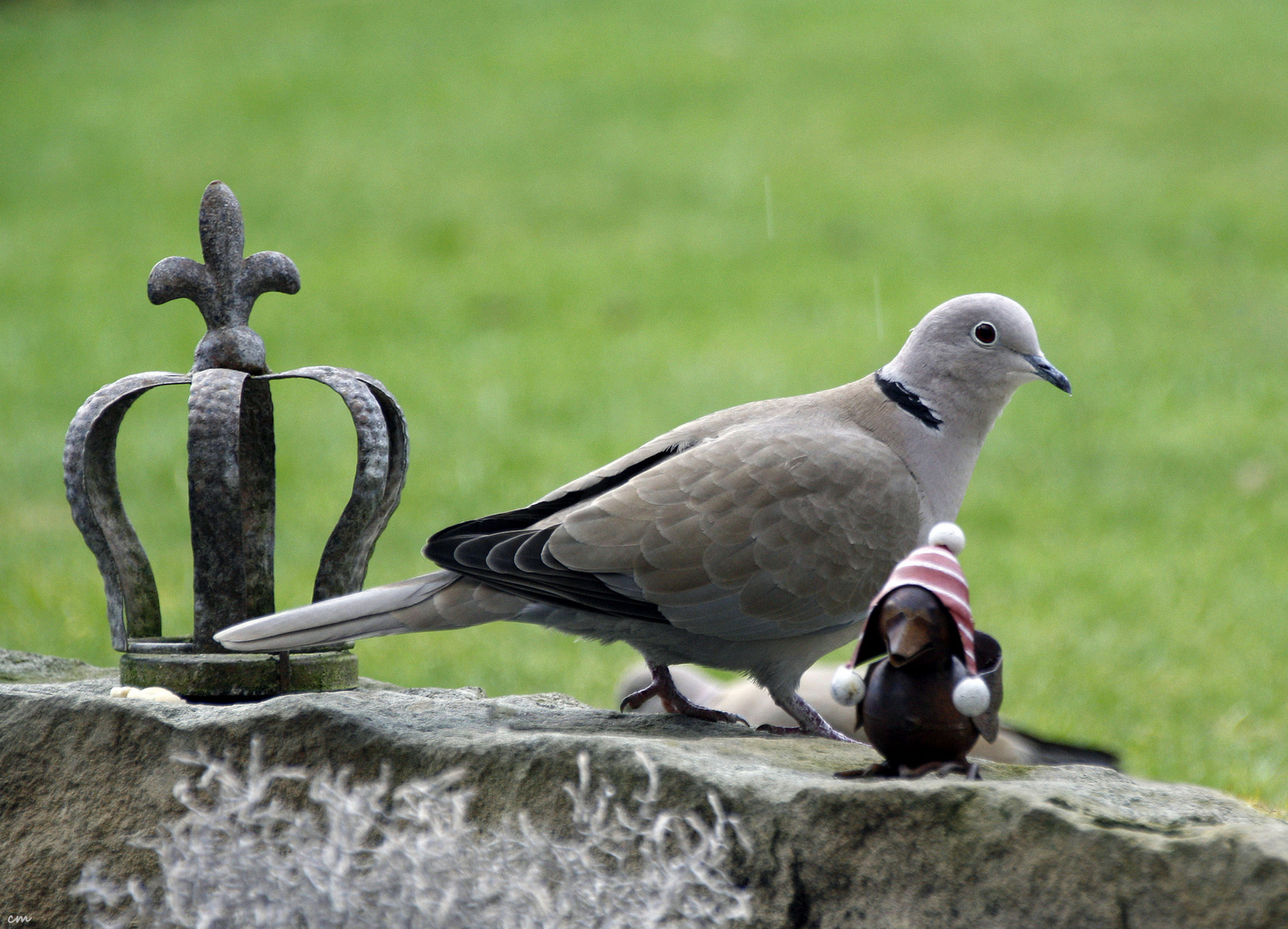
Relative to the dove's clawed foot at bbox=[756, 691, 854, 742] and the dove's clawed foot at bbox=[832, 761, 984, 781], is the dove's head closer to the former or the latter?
the dove's clawed foot at bbox=[756, 691, 854, 742]

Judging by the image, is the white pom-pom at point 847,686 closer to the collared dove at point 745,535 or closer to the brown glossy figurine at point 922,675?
the brown glossy figurine at point 922,675

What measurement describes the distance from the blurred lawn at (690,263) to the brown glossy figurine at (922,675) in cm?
259

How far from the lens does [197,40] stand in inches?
699

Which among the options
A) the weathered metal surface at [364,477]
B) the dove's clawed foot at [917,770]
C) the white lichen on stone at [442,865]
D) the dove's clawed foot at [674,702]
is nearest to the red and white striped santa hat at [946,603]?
the dove's clawed foot at [917,770]

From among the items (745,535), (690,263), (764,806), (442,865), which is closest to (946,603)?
(764,806)

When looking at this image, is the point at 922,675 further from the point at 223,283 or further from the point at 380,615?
the point at 223,283

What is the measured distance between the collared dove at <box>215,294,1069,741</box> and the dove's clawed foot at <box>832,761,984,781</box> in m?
0.57

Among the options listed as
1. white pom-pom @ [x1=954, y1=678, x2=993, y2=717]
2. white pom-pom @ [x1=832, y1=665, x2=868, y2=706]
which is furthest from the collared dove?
white pom-pom @ [x1=954, y1=678, x2=993, y2=717]

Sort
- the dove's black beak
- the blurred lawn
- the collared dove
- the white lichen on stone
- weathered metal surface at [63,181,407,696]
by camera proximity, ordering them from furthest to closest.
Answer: the blurred lawn → the dove's black beak → weathered metal surface at [63,181,407,696] → the collared dove → the white lichen on stone

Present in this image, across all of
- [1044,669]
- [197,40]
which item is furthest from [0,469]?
[197,40]

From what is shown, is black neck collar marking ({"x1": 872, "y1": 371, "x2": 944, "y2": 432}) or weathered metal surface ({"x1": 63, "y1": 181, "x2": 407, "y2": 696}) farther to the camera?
black neck collar marking ({"x1": 872, "y1": 371, "x2": 944, "y2": 432})

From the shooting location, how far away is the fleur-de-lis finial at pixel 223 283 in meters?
3.12

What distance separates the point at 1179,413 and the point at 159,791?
776cm

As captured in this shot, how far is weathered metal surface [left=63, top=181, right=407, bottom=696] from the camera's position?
9.63ft
